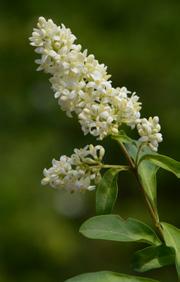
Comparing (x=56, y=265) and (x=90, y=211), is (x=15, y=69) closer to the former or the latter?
(x=90, y=211)

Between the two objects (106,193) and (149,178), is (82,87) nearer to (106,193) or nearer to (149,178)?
(106,193)

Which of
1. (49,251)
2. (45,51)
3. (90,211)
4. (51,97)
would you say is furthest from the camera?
(51,97)

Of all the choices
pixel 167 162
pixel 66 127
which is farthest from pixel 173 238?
pixel 66 127

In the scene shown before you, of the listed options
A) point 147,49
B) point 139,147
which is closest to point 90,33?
point 147,49

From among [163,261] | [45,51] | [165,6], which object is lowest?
[163,261]

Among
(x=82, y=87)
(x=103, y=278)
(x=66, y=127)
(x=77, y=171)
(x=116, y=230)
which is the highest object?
(x=66, y=127)

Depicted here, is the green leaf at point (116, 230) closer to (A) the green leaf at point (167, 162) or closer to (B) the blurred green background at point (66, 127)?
(A) the green leaf at point (167, 162)
